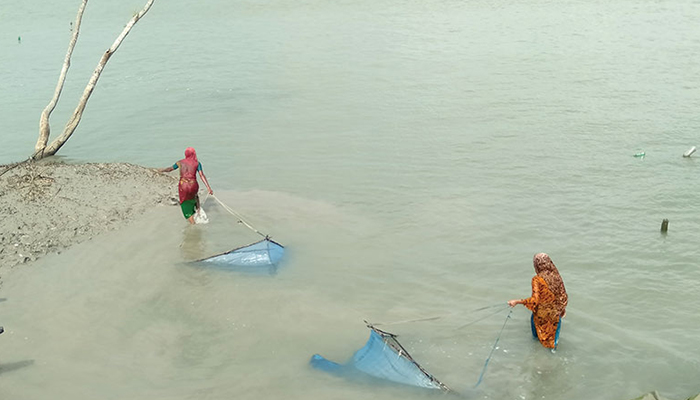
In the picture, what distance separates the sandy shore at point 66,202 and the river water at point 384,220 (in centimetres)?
38

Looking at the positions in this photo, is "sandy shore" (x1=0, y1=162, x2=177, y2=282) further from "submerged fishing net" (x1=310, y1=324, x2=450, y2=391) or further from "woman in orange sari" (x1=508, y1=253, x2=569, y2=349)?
"woman in orange sari" (x1=508, y1=253, x2=569, y2=349)

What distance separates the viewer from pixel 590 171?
12.4 metres

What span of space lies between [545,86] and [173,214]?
11.9 metres

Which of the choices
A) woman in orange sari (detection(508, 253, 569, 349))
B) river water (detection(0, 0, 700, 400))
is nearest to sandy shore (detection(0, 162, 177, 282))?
river water (detection(0, 0, 700, 400))

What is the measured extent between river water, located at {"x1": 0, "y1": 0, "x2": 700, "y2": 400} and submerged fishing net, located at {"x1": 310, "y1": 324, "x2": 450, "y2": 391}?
143 mm

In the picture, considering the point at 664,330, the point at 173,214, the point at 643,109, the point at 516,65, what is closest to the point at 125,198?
the point at 173,214

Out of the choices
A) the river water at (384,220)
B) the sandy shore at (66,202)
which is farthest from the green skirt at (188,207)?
the sandy shore at (66,202)

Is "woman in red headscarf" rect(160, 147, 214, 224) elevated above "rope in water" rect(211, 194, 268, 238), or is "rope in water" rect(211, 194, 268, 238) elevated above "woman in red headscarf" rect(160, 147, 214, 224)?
"woman in red headscarf" rect(160, 147, 214, 224)

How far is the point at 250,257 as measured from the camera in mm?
8891

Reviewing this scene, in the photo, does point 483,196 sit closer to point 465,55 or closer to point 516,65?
point 516,65

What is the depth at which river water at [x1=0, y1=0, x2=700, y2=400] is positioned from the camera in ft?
23.1

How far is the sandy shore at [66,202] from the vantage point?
916cm

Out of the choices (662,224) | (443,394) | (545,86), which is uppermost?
(545,86)

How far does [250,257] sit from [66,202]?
3.49 m
